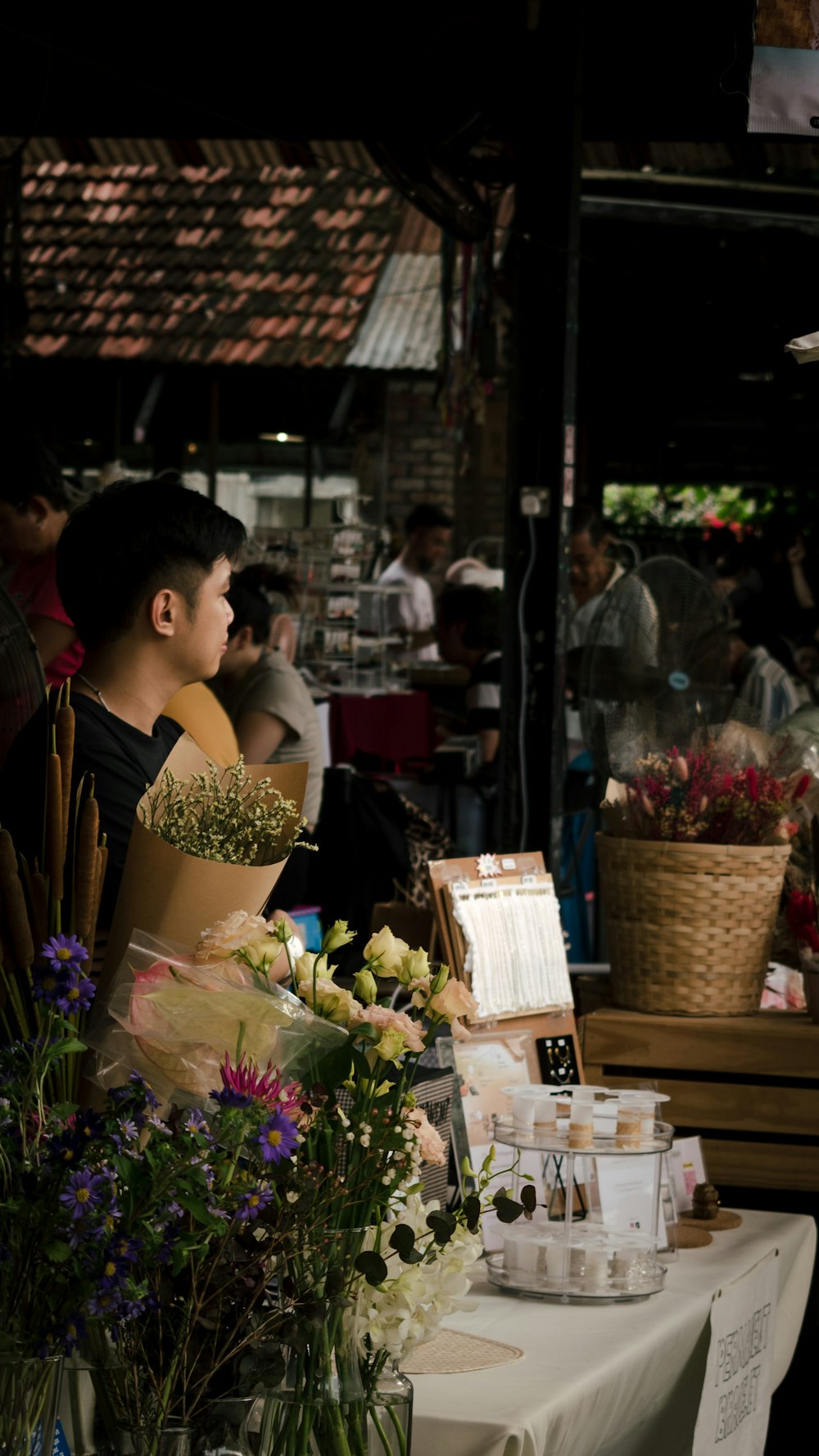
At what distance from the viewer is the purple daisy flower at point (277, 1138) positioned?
133 cm

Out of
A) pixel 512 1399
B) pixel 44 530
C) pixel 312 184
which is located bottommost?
pixel 512 1399

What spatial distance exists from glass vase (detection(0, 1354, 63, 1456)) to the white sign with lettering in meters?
1.04

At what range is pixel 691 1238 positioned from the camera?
246 centimetres

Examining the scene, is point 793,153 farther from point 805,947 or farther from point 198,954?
point 198,954

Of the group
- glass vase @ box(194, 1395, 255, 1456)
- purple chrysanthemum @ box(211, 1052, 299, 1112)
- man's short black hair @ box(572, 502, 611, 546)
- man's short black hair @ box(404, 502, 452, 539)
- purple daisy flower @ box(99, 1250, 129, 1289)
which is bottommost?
glass vase @ box(194, 1395, 255, 1456)

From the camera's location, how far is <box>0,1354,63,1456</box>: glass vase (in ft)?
4.32

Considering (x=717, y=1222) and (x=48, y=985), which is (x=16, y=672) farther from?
(x=48, y=985)

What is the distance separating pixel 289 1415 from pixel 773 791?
1.73 m

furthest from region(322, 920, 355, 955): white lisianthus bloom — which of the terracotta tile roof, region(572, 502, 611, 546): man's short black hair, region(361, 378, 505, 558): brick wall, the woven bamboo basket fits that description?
region(361, 378, 505, 558): brick wall

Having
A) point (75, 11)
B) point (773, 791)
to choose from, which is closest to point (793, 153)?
point (75, 11)

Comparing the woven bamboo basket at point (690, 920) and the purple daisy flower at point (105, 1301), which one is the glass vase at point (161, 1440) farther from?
the woven bamboo basket at point (690, 920)

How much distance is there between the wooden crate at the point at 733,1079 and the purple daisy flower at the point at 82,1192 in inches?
67.2

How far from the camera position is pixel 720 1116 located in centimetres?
295

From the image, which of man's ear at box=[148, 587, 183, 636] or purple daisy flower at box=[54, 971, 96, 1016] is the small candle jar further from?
purple daisy flower at box=[54, 971, 96, 1016]
